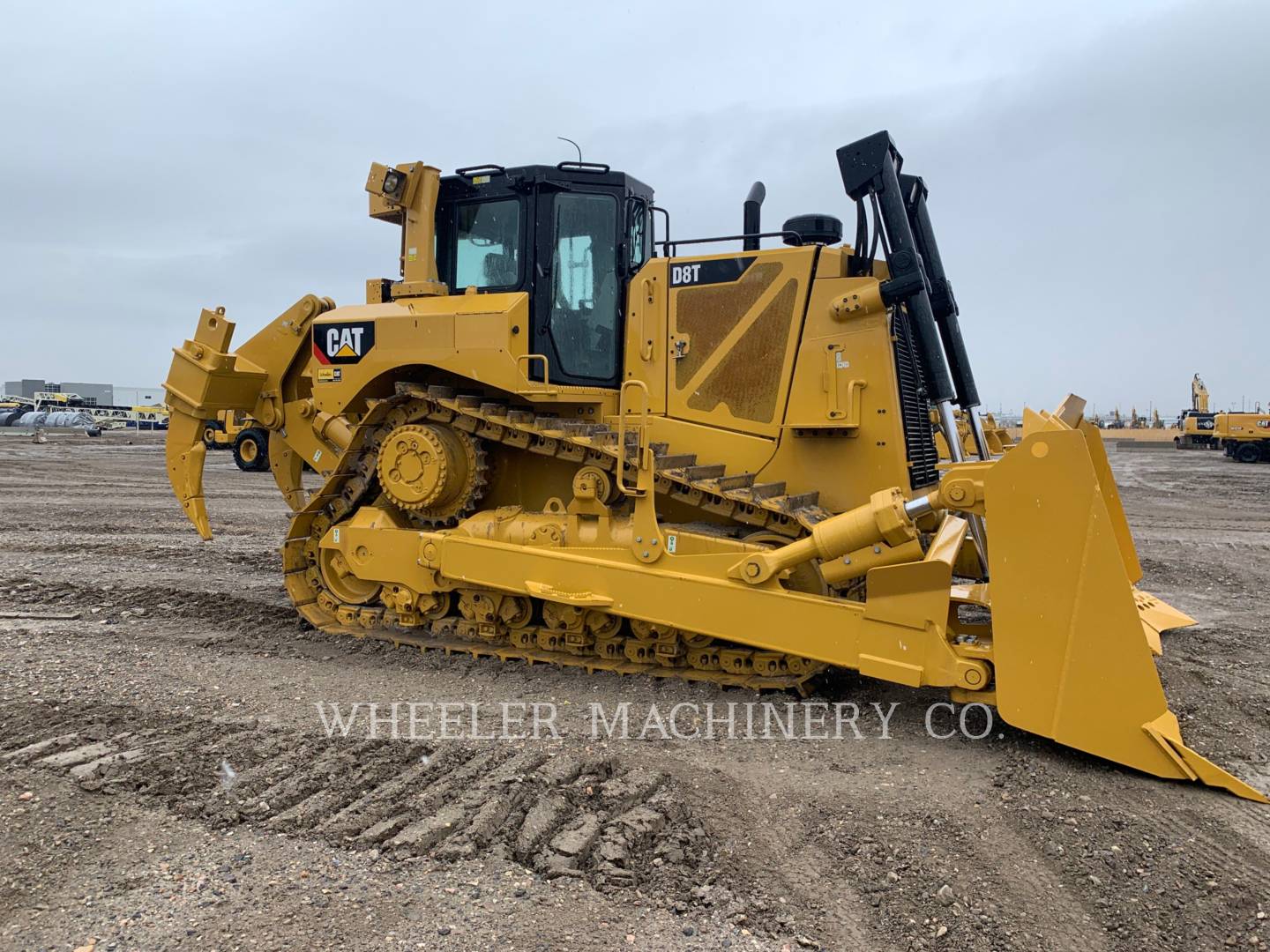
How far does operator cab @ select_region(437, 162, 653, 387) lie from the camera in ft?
20.0

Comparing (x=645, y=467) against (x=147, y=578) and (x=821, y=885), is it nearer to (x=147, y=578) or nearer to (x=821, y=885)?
(x=821, y=885)

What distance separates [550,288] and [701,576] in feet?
8.18

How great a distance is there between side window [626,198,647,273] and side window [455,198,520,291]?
84 centimetres

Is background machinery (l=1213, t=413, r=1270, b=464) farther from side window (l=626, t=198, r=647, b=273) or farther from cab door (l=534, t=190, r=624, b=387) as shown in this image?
cab door (l=534, t=190, r=624, b=387)

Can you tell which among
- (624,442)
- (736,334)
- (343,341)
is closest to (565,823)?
(624,442)

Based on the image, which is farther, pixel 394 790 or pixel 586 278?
pixel 586 278

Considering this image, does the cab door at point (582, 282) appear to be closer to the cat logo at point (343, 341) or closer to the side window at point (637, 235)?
the side window at point (637, 235)

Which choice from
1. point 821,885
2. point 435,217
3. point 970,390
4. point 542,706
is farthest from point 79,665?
point 970,390

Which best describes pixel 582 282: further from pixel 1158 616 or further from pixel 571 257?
pixel 1158 616

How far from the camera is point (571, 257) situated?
243 inches

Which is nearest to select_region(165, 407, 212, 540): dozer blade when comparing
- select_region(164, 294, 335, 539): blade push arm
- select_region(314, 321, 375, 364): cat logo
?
select_region(164, 294, 335, 539): blade push arm

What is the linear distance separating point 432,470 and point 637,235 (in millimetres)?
2398

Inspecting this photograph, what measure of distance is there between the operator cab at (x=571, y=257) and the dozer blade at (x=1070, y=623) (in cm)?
308

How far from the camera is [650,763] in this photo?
13.9 feet
